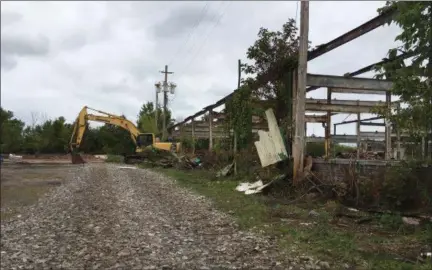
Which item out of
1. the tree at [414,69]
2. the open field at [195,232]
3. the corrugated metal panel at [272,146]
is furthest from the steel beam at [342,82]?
the tree at [414,69]

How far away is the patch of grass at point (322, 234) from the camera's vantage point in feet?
22.1

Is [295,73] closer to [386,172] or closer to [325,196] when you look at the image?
[325,196]

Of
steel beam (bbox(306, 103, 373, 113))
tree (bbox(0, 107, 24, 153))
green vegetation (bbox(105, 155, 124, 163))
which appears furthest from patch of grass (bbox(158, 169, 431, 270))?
green vegetation (bbox(105, 155, 124, 163))

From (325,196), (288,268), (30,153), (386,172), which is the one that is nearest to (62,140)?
(30,153)

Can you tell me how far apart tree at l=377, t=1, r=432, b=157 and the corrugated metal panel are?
7.92 m

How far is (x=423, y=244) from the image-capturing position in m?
7.25

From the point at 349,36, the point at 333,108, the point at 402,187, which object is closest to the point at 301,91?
the point at 349,36

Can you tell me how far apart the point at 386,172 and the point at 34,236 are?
7.41 m

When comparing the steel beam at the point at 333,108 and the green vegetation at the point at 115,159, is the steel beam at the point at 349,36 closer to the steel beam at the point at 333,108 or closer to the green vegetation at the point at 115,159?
the steel beam at the point at 333,108

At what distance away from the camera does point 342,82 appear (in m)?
16.0

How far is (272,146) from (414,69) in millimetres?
8797

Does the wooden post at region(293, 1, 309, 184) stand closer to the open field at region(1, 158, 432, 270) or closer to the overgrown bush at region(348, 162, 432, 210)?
the open field at region(1, 158, 432, 270)

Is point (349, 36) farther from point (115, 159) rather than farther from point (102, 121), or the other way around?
point (115, 159)

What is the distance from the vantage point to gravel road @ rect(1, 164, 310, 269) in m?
7.00
